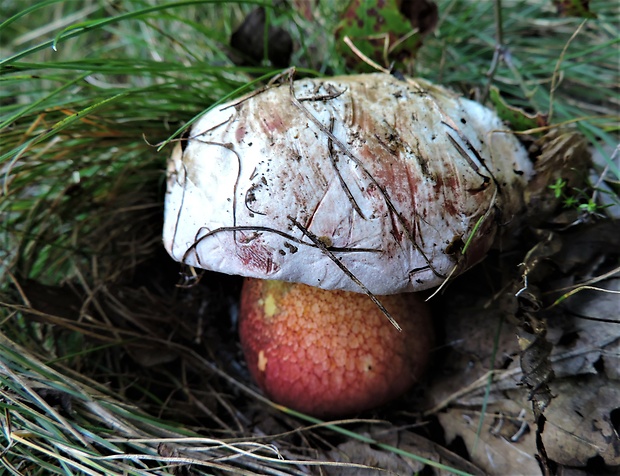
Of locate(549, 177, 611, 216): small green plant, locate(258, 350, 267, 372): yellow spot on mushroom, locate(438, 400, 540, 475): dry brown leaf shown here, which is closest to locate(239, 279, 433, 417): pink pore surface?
locate(258, 350, 267, 372): yellow spot on mushroom

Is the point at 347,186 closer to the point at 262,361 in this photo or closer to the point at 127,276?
Answer: the point at 262,361

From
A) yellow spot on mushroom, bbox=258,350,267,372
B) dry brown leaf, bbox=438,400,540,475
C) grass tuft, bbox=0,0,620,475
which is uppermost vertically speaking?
grass tuft, bbox=0,0,620,475

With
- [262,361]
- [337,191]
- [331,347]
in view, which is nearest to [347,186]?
[337,191]

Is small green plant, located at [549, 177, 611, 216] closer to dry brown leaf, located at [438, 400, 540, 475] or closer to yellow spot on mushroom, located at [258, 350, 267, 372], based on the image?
dry brown leaf, located at [438, 400, 540, 475]

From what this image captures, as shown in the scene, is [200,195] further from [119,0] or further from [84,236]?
[119,0]

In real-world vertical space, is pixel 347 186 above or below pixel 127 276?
above

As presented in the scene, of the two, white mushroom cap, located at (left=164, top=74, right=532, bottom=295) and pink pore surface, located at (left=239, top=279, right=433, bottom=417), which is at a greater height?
white mushroom cap, located at (left=164, top=74, right=532, bottom=295)

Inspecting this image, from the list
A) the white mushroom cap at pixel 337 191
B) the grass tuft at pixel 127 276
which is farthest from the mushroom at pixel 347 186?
the grass tuft at pixel 127 276

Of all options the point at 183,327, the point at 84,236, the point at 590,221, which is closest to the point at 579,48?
the point at 590,221
